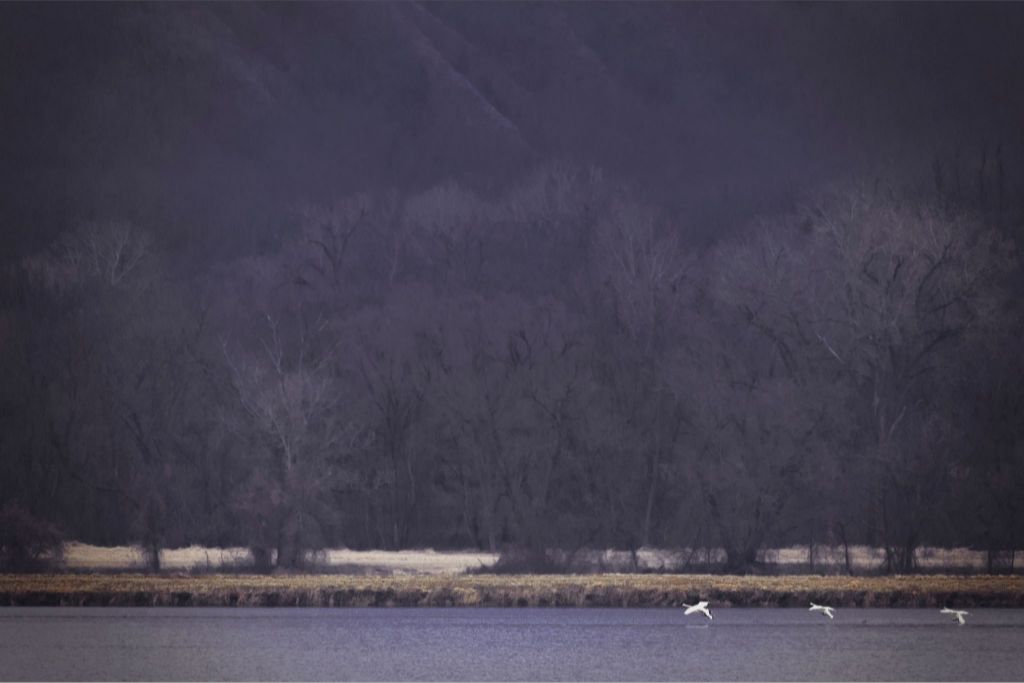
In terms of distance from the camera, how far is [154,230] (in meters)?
115

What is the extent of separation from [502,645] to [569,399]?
2809 centimetres

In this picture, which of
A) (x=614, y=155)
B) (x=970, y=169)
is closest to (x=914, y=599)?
(x=970, y=169)

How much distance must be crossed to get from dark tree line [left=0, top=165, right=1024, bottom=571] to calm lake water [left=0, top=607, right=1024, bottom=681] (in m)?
6.58

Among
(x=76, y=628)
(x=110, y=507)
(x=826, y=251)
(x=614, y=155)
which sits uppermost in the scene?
(x=614, y=155)

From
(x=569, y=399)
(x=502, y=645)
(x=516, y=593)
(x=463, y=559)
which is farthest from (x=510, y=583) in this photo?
(x=569, y=399)

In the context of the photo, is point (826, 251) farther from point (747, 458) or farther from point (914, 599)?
point (914, 599)

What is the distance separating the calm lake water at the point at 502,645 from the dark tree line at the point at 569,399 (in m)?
6.58

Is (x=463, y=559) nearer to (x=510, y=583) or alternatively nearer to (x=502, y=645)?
(x=510, y=583)

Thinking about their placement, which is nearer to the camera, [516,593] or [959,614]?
[959,614]

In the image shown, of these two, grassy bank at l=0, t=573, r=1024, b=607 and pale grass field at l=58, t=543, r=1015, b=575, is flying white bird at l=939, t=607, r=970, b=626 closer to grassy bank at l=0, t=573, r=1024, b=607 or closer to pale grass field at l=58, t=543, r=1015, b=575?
grassy bank at l=0, t=573, r=1024, b=607

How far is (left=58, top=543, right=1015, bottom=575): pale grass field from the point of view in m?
64.3

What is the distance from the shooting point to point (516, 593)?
184ft

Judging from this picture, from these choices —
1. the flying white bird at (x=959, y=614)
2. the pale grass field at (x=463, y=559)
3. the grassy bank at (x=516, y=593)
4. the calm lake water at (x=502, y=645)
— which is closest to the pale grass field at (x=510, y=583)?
the grassy bank at (x=516, y=593)

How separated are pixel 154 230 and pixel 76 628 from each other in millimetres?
66603
